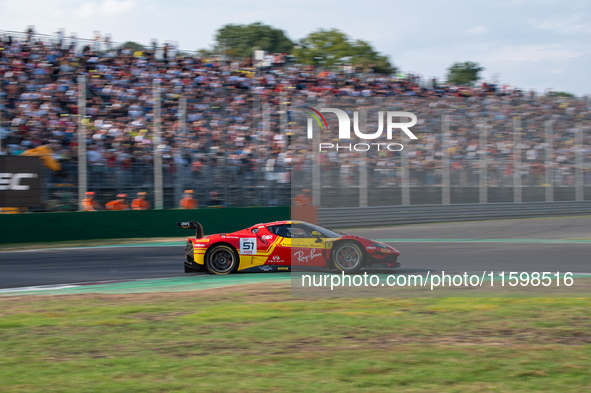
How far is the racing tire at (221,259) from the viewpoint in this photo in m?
10.6

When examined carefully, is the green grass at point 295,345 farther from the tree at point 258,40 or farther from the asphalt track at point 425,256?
the tree at point 258,40

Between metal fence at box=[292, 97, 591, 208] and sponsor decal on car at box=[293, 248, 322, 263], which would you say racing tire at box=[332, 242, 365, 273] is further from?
metal fence at box=[292, 97, 591, 208]

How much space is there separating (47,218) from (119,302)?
9.74 m

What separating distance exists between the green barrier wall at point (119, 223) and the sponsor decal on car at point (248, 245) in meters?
8.09

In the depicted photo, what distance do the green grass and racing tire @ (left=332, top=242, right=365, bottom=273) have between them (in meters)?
1.83

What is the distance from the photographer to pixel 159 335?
623 centimetres

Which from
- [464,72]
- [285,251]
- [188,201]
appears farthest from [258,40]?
[285,251]

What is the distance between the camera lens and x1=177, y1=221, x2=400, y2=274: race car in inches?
396

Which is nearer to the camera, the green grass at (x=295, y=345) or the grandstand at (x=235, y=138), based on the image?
the green grass at (x=295, y=345)

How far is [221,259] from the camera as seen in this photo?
420 inches

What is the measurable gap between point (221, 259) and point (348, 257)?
2.16 meters

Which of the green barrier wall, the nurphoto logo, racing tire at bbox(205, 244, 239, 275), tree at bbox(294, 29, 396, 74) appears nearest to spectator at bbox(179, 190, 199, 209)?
the green barrier wall

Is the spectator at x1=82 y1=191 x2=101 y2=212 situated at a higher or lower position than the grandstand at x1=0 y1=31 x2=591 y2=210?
lower

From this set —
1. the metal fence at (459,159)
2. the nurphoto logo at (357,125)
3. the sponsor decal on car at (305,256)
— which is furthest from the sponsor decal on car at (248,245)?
the metal fence at (459,159)
